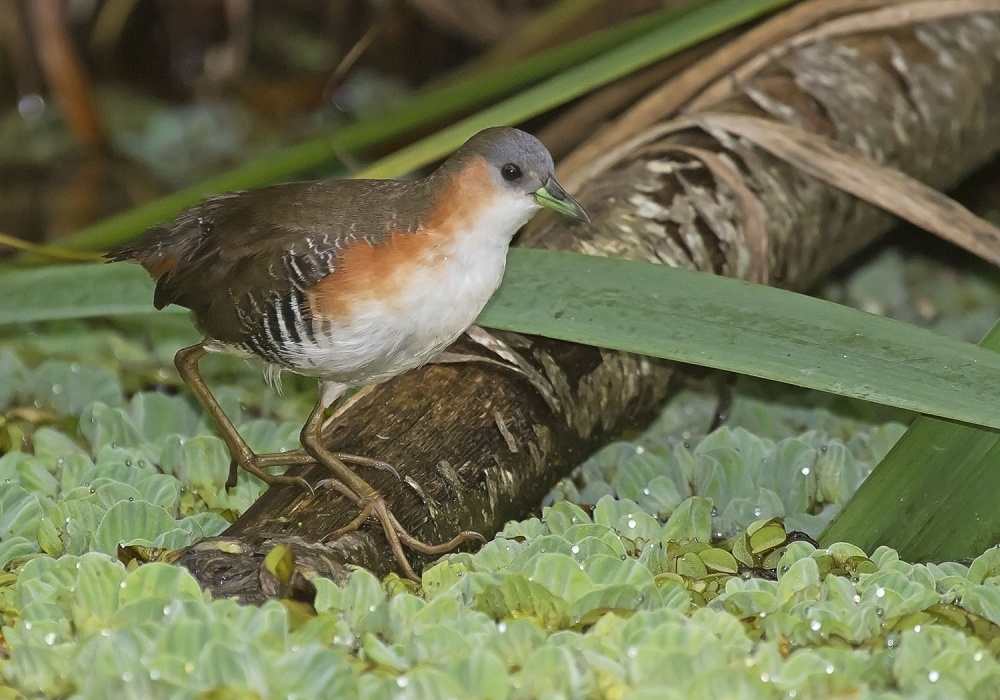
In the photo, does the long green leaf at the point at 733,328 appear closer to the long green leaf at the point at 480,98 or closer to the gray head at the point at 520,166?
the gray head at the point at 520,166

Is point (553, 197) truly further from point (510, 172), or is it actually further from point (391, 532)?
point (391, 532)

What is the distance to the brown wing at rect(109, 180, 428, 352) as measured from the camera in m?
2.26

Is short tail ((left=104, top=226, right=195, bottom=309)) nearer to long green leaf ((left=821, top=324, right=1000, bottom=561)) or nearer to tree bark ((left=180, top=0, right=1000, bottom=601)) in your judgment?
tree bark ((left=180, top=0, right=1000, bottom=601))

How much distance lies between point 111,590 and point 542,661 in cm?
70

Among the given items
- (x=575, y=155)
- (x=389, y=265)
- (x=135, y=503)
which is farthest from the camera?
(x=575, y=155)

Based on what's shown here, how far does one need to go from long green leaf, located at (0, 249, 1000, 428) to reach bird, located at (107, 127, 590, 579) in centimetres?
21

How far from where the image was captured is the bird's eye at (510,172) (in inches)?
89.7

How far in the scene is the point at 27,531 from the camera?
241cm

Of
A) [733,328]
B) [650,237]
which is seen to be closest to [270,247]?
[733,328]

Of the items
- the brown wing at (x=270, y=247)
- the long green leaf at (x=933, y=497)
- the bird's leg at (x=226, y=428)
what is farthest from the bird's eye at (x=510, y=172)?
the long green leaf at (x=933, y=497)

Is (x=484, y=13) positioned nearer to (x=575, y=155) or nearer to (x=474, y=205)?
(x=575, y=155)

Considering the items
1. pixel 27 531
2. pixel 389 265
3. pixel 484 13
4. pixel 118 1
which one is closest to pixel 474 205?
pixel 389 265

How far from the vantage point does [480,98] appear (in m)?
3.45

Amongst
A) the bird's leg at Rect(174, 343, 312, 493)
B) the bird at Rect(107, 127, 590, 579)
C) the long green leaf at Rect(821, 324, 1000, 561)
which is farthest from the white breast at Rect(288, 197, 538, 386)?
the long green leaf at Rect(821, 324, 1000, 561)
